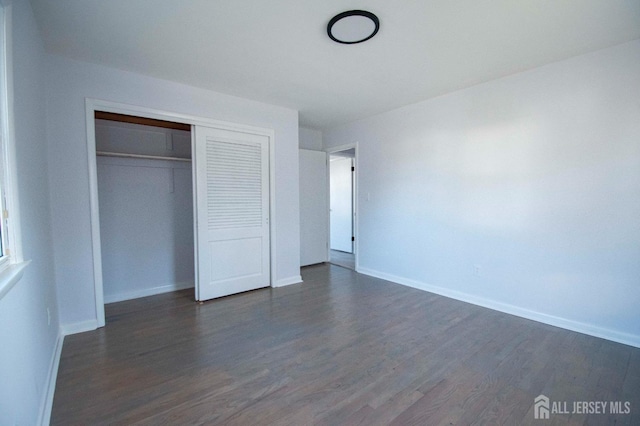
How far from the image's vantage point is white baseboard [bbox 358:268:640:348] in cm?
240

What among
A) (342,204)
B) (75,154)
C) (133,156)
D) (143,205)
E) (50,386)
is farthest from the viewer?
(342,204)

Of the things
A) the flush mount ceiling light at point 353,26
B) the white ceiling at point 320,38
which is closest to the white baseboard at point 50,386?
the white ceiling at point 320,38

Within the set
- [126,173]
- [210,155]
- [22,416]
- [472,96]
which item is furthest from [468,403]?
[126,173]

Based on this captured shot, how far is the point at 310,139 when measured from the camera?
527cm

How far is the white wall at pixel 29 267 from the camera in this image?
45.4 inches

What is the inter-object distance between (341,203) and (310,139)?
79.7 inches

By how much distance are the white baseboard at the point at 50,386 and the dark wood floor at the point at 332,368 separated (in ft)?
0.14

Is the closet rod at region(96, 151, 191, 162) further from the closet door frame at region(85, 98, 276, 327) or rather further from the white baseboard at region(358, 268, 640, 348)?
the white baseboard at region(358, 268, 640, 348)

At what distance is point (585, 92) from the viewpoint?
252 centimetres

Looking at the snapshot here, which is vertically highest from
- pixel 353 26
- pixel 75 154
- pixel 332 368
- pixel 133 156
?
pixel 353 26

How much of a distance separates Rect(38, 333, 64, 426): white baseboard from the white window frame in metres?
0.86

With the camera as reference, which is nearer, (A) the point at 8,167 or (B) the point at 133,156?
(A) the point at 8,167

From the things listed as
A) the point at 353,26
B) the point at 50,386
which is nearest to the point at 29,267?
the point at 50,386

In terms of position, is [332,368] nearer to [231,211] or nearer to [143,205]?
[231,211]
